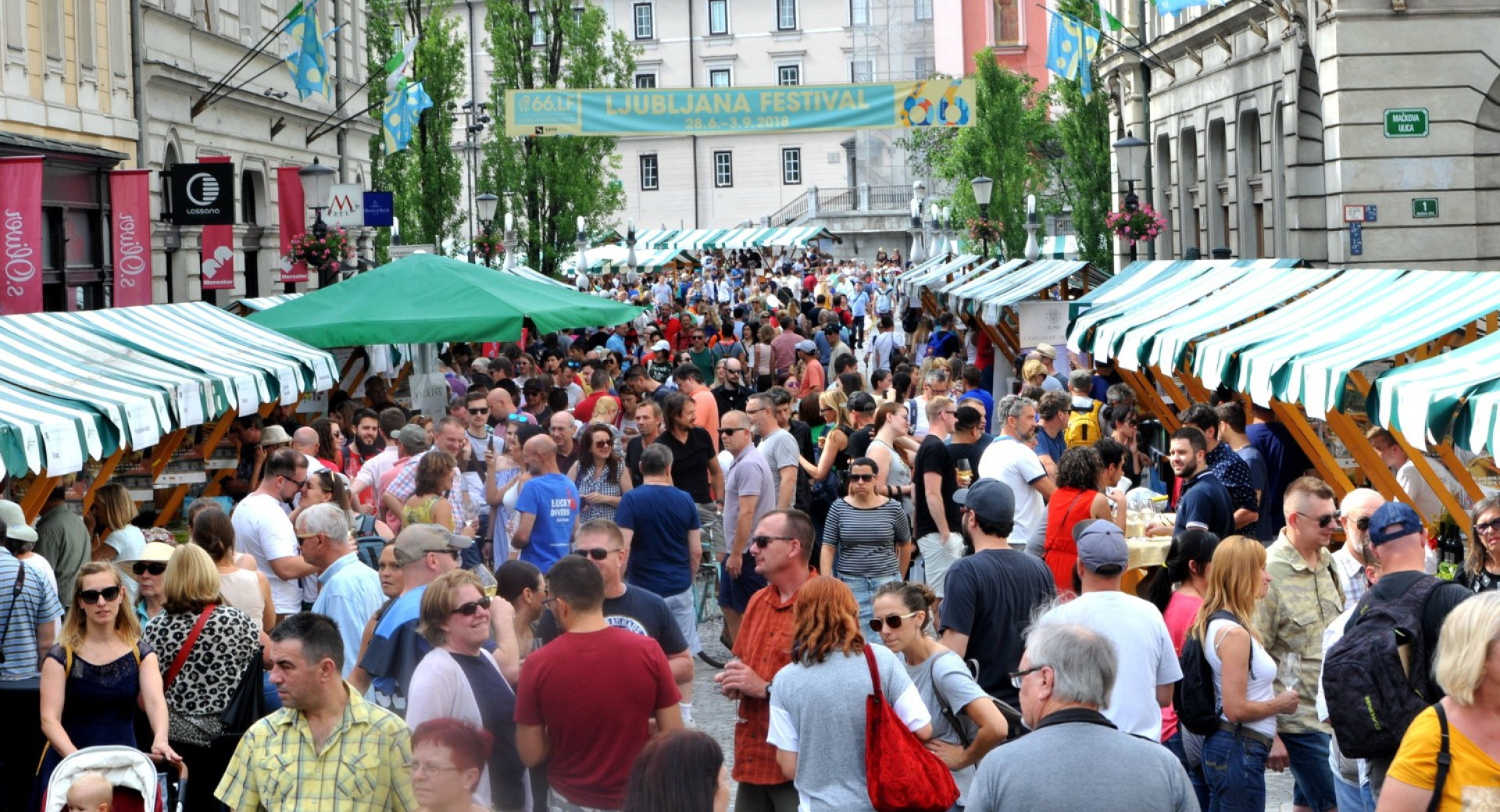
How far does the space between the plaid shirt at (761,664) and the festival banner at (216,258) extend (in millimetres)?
19019

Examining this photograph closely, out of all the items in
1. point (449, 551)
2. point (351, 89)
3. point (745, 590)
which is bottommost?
point (745, 590)

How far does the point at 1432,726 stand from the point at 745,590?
6.46 metres

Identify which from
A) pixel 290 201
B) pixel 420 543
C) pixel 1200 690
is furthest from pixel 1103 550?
pixel 290 201

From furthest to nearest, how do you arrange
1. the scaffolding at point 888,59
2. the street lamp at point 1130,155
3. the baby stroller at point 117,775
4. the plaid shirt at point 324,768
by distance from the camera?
the scaffolding at point 888,59
the street lamp at point 1130,155
the baby stroller at point 117,775
the plaid shirt at point 324,768

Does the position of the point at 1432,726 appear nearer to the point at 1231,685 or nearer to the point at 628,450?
the point at 1231,685

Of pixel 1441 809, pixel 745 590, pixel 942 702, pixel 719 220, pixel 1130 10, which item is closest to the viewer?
pixel 1441 809

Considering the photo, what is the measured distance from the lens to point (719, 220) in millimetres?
87875

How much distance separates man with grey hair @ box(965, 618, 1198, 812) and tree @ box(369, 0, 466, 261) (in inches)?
1526

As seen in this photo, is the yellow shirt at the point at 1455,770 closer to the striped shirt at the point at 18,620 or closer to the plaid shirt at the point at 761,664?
the plaid shirt at the point at 761,664

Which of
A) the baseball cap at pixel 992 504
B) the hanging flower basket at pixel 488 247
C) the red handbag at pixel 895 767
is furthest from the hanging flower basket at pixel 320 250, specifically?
the red handbag at pixel 895 767

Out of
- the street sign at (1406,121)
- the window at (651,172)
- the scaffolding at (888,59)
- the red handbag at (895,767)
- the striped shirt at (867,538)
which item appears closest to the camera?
the red handbag at (895,767)

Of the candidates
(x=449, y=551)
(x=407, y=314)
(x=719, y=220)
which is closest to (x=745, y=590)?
(x=449, y=551)

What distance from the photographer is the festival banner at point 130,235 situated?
20828 millimetres

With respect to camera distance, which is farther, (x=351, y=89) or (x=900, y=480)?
(x=351, y=89)
